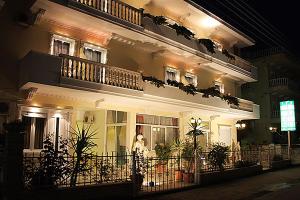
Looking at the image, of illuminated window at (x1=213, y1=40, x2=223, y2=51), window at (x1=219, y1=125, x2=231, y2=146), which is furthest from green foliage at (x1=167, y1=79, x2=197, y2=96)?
window at (x1=219, y1=125, x2=231, y2=146)

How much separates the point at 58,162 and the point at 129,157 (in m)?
3.40

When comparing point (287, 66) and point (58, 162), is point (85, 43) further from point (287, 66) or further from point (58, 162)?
point (287, 66)

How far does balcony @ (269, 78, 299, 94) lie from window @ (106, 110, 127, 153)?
2301cm

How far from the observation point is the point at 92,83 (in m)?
13.2

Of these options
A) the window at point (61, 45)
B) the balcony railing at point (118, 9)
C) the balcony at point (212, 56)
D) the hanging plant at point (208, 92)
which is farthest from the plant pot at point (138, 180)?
the hanging plant at point (208, 92)

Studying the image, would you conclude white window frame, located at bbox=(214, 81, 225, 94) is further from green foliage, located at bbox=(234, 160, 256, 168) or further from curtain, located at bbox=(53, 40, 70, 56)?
curtain, located at bbox=(53, 40, 70, 56)

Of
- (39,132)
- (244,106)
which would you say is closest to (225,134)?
(244,106)

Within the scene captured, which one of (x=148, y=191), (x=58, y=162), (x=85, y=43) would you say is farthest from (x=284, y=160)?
(x=58, y=162)

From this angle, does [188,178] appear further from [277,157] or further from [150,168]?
[277,157]

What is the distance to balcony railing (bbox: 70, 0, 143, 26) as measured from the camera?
45.3 feet

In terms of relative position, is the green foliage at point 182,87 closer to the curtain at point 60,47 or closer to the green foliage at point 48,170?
the curtain at point 60,47

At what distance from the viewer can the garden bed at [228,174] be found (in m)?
14.8

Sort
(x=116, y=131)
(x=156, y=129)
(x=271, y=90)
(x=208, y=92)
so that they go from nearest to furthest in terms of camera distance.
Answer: (x=116, y=131)
(x=156, y=129)
(x=208, y=92)
(x=271, y=90)

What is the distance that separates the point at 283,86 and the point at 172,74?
744 inches
